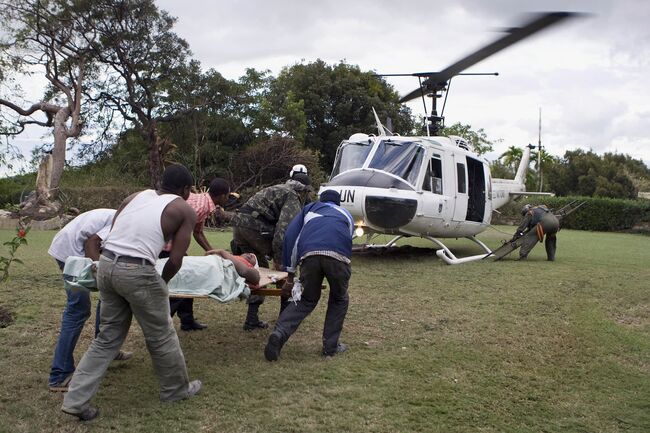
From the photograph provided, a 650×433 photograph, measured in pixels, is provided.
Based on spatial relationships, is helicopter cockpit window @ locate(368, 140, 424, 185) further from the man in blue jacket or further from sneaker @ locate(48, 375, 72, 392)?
sneaker @ locate(48, 375, 72, 392)

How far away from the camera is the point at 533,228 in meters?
12.0

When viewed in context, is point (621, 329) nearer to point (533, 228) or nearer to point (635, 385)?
point (635, 385)

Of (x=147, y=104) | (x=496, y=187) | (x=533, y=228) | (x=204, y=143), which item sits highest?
(x=147, y=104)

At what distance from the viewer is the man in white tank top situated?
142 inches

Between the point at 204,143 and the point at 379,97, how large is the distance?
12.7 meters

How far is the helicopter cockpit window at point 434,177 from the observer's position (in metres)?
11.1

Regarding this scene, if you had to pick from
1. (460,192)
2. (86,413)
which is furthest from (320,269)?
(460,192)

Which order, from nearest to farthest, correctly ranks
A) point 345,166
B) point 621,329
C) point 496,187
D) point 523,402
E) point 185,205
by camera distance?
point 185,205 → point 523,402 → point 621,329 → point 345,166 → point 496,187

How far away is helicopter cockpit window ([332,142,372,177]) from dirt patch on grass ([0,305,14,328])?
21.8ft

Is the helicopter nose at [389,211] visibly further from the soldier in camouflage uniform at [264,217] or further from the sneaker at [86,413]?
the sneaker at [86,413]

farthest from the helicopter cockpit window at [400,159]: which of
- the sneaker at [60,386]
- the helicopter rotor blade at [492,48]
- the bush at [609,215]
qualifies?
the bush at [609,215]

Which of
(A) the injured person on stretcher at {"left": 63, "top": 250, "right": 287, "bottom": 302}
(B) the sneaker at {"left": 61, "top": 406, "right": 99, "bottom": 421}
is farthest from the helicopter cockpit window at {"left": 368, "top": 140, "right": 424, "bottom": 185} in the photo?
(B) the sneaker at {"left": 61, "top": 406, "right": 99, "bottom": 421}

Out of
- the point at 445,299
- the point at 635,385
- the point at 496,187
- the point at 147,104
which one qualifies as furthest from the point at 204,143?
the point at 635,385

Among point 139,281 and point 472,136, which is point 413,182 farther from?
point 472,136
